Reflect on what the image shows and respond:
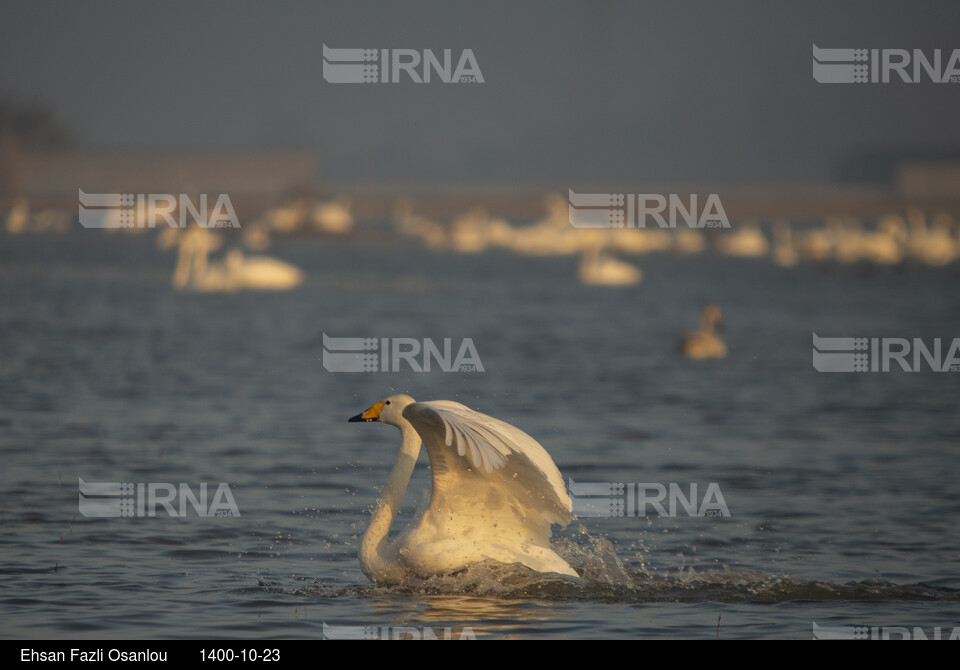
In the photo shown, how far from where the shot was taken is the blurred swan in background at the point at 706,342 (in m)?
23.1

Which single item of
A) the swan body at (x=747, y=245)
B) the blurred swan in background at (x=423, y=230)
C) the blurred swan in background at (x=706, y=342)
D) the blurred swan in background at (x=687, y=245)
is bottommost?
the blurred swan in background at (x=706, y=342)

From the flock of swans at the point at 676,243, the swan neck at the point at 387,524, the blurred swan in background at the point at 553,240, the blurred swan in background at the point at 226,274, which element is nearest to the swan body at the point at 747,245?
the flock of swans at the point at 676,243

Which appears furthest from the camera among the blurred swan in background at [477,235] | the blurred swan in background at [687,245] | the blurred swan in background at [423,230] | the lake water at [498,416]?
the blurred swan in background at [687,245]

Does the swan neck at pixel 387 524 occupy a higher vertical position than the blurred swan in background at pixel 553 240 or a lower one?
lower

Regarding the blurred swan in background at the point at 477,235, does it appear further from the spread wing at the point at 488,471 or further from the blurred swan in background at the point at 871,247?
the spread wing at the point at 488,471

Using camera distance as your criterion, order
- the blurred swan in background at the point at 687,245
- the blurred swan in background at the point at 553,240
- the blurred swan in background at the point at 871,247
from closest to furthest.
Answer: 1. the blurred swan in background at the point at 871,247
2. the blurred swan in background at the point at 553,240
3. the blurred swan in background at the point at 687,245

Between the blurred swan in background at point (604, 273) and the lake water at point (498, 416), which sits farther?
the blurred swan in background at point (604, 273)

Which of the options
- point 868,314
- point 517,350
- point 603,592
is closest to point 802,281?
point 868,314

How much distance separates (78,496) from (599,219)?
80977mm

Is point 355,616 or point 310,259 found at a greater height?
point 310,259

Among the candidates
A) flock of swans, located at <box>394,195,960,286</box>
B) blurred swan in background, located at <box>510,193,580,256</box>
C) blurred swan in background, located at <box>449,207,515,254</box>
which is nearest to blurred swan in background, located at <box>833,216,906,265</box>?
flock of swans, located at <box>394,195,960,286</box>

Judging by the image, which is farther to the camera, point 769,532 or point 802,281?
point 802,281

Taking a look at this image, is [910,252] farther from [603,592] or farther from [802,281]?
[603,592]
